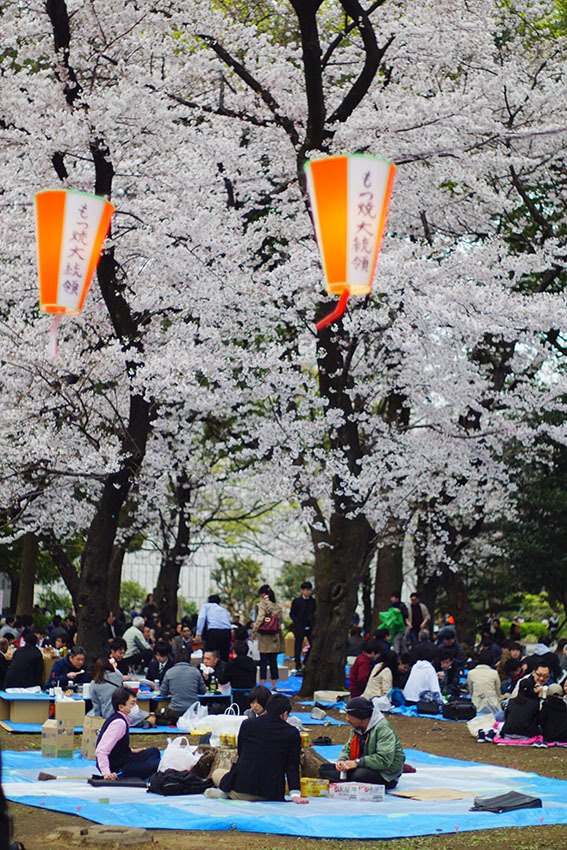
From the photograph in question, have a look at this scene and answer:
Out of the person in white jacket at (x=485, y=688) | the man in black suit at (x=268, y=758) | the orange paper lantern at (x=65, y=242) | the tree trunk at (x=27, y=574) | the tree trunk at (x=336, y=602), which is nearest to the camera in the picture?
the orange paper lantern at (x=65, y=242)

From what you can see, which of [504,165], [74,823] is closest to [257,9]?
[504,165]

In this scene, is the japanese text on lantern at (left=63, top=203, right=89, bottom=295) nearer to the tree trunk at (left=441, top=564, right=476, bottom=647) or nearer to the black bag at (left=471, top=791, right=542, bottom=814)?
the black bag at (left=471, top=791, right=542, bottom=814)

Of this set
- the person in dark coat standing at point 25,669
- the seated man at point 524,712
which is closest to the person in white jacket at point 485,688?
the seated man at point 524,712

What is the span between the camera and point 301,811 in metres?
8.75

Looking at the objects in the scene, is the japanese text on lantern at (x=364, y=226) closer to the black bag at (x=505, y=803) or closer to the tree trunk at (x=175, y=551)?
the black bag at (x=505, y=803)

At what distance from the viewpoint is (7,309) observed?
1708 centimetres

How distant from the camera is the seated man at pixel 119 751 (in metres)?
9.97

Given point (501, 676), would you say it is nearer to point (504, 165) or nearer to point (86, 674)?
point (86, 674)

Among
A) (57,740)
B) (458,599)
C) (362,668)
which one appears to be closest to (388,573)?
(458,599)

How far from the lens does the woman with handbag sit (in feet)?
58.7

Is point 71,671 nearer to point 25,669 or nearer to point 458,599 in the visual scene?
point 25,669

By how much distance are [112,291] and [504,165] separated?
695 centimetres

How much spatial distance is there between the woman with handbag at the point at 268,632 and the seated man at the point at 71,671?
4220 mm

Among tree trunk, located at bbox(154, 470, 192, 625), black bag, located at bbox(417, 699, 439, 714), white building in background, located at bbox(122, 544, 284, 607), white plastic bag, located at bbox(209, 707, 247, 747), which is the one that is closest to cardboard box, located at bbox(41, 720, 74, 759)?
white plastic bag, located at bbox(209, 707, 247, 747)
